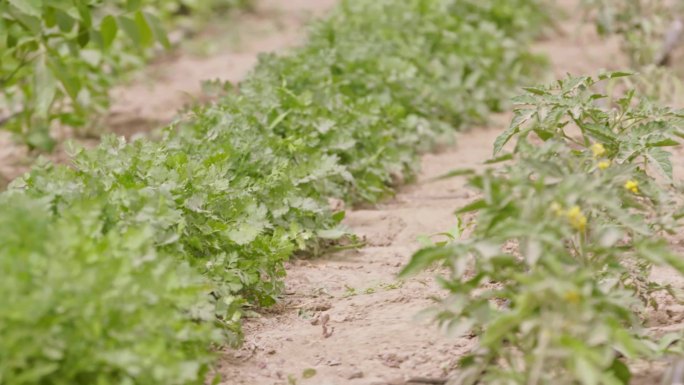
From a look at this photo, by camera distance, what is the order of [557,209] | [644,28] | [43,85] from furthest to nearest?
[644,28], [43,85], [557,209]

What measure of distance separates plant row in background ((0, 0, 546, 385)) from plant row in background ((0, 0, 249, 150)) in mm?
713

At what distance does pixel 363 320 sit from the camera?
3236mm

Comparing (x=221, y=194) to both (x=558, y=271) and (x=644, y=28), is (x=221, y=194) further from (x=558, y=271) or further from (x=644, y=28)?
(x=644, y=28)

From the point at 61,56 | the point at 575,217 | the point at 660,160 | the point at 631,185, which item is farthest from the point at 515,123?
the point at 61,56

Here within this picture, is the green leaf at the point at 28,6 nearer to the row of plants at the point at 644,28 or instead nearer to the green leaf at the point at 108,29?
the green leaf at the point at 108,29

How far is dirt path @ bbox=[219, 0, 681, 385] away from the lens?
2861 millimetres

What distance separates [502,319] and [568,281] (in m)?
0.17

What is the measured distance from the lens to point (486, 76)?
606cm

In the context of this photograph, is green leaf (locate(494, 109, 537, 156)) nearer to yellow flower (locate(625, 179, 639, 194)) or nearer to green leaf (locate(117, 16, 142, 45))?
yellow flower (locate(625, 179, 639, 194))

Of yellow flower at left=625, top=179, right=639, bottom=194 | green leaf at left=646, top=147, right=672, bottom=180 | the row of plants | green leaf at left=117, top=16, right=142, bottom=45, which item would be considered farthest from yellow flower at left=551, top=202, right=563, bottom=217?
the row of plants

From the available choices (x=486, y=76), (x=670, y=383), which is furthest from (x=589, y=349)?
(x=486, y=76)

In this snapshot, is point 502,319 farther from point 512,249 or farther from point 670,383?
point 512,249

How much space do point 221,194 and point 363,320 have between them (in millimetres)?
613

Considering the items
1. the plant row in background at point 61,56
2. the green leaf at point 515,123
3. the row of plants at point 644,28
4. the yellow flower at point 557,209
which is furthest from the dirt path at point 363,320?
the row of plants at point 644,28
